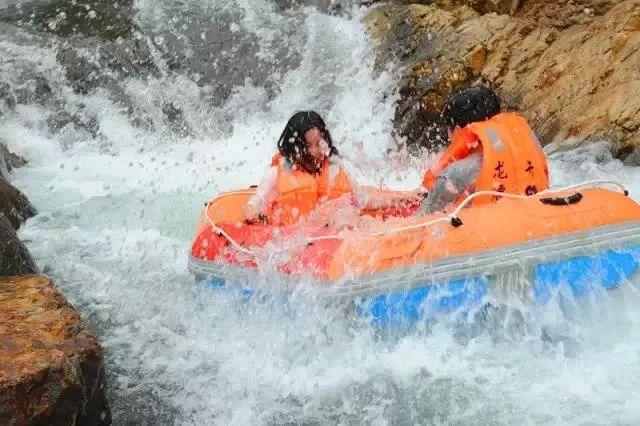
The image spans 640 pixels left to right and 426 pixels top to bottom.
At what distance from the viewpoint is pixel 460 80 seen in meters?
7.18

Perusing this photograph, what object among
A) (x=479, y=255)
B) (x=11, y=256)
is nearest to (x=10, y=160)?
(x=11, y=256)

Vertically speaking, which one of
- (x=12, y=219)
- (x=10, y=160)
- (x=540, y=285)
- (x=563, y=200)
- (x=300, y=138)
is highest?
(x=300, y=138)

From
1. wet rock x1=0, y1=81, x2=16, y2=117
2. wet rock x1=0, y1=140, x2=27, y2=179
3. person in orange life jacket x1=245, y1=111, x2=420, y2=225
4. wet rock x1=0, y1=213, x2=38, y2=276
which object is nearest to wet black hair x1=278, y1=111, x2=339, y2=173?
person in orange life jacket x1=245, y1=111, x2=420, y2=225

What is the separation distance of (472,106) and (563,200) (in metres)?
0.79

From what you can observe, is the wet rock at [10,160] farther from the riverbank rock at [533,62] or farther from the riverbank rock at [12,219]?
the riverbank rock at [533,62]

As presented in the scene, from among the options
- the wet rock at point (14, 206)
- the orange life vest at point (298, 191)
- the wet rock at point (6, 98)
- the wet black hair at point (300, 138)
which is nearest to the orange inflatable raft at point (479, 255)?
the orange life vest at point (298, 191)

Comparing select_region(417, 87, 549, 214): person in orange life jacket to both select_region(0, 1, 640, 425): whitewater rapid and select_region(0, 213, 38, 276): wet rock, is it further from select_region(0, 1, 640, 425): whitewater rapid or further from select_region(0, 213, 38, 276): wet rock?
select_region(0, 213, 38, 276): wet rock

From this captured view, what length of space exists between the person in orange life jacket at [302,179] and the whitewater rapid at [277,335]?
639mm

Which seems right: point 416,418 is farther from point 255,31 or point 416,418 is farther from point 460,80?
point 255,31

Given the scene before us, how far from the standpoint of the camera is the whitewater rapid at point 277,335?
3467 millimetres

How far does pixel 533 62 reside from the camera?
684cm

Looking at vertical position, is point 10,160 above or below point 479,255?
below

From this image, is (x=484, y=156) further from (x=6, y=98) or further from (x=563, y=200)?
(x=6, y=98)

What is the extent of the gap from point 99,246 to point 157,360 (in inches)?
85.7
